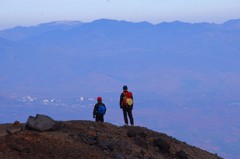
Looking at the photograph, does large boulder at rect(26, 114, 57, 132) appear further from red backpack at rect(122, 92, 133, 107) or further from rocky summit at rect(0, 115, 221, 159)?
red backpack at rect(122, 92, 133, 107)

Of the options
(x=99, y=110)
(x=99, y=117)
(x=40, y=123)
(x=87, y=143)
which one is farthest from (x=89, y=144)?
(x=99, y=117)

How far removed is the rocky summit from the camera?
1667 cm

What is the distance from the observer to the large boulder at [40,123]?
740 inches

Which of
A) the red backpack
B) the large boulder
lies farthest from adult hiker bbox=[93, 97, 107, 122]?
the large boulder

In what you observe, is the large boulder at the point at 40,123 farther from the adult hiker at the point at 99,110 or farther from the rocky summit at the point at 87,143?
the adult hiker at the point at 99,110

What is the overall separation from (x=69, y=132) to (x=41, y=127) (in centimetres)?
118

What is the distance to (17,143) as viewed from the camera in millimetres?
16875

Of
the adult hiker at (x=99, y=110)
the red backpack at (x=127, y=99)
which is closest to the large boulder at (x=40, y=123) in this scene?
the adult hiker at (x=99, y=110)

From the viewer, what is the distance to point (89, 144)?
18.4m

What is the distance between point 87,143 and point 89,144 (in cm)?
9

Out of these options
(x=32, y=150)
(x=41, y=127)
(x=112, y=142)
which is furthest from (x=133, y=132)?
(x=32, y=150)

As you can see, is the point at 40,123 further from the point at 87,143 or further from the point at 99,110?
the point at 99,110

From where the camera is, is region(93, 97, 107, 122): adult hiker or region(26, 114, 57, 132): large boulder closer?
region(26, 114, 57, 132): large boulder

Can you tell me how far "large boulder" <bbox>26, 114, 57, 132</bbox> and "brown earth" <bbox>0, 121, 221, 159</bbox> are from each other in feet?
0.77
